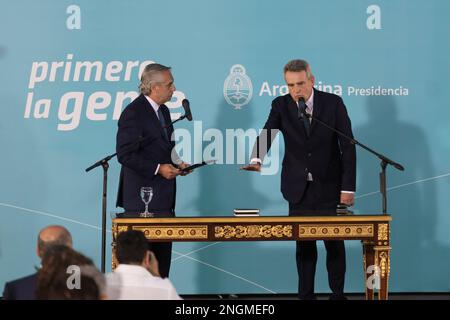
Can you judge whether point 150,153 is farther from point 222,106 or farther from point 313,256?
point 222,106

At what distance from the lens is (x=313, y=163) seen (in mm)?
5930

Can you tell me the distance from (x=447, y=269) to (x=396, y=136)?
1157 mm

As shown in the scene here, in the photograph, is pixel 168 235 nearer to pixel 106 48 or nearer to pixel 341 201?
pixel 341 201

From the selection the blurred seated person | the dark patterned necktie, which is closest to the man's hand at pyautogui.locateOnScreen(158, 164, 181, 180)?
the dark patterned necktie

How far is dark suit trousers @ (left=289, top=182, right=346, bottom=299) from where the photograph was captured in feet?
19.2

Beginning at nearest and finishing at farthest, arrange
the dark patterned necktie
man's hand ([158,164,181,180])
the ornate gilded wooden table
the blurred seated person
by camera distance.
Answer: the blurred seated person → the ornate gilded wooden table → man's hand ([158,164,181,180]) → the dark patterned necktie

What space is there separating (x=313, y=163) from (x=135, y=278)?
2559 millimetres

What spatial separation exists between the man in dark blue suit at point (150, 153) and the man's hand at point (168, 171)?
0.04ft

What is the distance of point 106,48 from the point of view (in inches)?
288

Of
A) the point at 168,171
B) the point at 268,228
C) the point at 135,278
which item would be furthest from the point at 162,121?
the point at 135,278

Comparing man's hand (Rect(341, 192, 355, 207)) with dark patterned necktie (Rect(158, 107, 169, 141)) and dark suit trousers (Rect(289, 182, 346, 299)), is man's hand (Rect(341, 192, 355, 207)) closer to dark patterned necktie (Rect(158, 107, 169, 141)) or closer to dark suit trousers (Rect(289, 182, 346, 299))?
dark suit trousers (Rect(289, 182, 346, 299))

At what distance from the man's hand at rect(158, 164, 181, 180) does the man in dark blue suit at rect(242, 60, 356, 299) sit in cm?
51

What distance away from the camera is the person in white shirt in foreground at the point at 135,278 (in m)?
3.53
